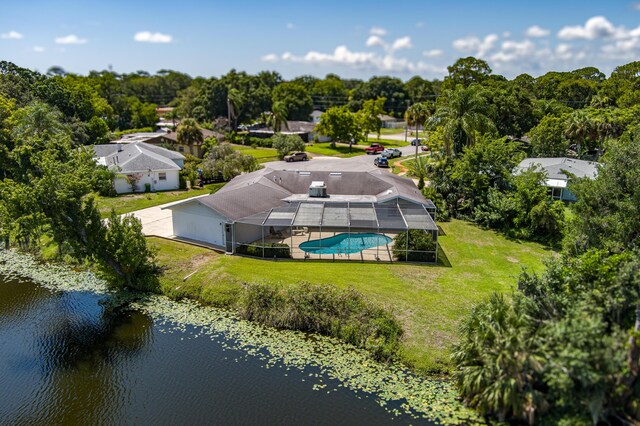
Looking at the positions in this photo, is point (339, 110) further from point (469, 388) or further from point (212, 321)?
point (469, 388)

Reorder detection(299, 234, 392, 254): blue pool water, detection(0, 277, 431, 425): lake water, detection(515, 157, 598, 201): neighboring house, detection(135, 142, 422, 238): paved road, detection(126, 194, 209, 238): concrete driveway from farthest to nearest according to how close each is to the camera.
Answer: detection(515, 157, 598, 201): neighboring house
detection(135, 142, 422, 238): paved road
detection(126, 194, 209, 238): concrete driveway
detection(299, 234, 392, 254): blue pool water
detection(0, 277, 431, 425): lake water

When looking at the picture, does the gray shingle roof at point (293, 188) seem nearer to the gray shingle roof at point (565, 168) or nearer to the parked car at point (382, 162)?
the gray shingle roof at point (565, 168)

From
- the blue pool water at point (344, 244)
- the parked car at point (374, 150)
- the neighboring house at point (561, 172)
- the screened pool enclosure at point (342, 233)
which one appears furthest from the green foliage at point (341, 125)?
the blue pool water at point (344, 244)

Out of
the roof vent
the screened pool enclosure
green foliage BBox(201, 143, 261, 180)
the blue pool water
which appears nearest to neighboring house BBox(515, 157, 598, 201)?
the screened pool enclosure

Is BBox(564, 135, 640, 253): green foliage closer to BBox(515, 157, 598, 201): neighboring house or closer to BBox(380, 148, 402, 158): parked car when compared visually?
BBox(515, 157, 598, 201): neighboring house

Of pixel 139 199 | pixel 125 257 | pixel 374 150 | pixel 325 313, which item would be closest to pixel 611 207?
pixel 325 313
